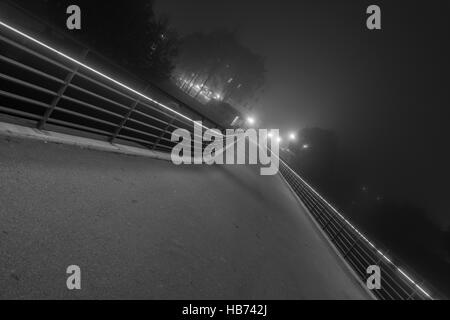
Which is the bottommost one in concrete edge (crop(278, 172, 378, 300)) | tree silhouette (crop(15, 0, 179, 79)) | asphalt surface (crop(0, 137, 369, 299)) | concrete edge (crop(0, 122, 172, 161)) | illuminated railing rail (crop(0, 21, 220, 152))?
concrete edge (crop(278, 172, 378, 300))

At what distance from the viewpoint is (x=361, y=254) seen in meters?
6.95

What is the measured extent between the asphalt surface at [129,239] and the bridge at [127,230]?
0.6 inches

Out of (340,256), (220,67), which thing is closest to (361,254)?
(340,256)

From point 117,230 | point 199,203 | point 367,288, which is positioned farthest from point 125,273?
point 367,288

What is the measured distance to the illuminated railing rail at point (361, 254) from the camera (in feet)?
17.9

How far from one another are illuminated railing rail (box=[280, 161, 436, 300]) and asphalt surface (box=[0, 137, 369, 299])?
0.61 meters

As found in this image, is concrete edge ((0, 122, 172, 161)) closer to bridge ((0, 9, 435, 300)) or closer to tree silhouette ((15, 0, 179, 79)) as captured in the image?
bridge ((0, 9, 435, 300))

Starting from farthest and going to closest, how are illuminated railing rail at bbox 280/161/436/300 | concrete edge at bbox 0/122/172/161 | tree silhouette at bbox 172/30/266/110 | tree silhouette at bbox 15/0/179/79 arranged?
tree silhouette at bbox 172/30/266/110 → tree silhouette at bbox 15/0/179/79 → illuminated railing rail at bbox 280/161/436/300 → concrete edge at bbox 0/122/172/161

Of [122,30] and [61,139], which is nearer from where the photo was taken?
[61,139]

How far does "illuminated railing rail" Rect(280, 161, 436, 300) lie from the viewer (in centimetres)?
546

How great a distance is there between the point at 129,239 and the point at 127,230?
0.19m

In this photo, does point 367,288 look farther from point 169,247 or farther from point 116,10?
point 116,10

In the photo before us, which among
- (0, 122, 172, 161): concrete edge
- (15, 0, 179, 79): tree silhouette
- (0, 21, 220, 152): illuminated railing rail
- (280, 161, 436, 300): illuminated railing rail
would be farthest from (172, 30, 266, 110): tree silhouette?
(0, 122, 172, 161): concrete edge

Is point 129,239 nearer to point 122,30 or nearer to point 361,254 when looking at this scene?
point 361,254
